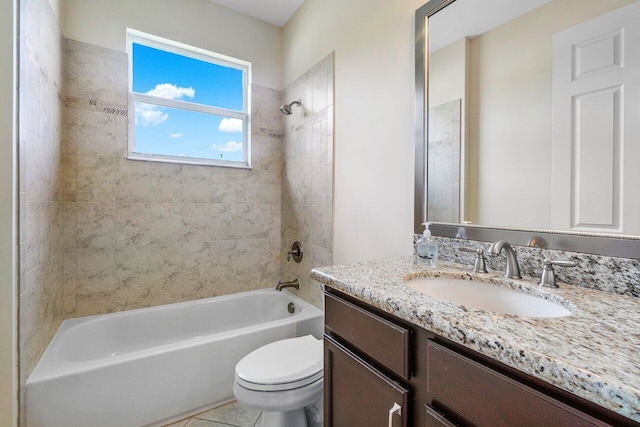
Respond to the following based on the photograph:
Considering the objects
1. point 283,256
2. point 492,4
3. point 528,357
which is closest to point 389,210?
point 492,4

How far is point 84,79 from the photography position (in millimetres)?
1920

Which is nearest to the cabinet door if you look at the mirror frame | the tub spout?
the mirror frame

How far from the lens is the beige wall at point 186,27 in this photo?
193 cm

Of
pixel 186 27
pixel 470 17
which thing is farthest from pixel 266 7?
pixel 470 17

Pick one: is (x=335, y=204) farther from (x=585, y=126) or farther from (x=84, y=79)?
(x=84, y=79)

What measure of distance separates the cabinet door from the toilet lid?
0.30 m

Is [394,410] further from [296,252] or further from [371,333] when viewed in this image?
[296,252]

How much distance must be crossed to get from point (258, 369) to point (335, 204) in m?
1.10

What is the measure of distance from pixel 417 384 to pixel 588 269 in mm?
612

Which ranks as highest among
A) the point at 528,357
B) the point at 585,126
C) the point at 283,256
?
the point at 585,126

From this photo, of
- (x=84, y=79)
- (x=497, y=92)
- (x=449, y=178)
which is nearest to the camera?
(x=497, y=92)

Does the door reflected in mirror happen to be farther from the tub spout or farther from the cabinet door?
the tub spout

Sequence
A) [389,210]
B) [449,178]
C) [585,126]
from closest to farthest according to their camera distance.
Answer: [585,126], [449,178], [389,210]

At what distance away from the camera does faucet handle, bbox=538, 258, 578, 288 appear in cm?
82
